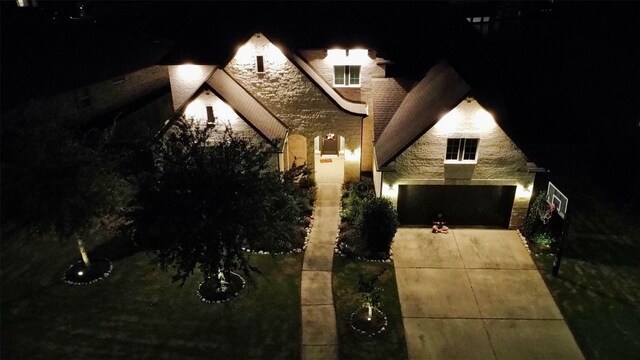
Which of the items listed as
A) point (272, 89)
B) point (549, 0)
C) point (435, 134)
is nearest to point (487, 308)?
point (435, 134)

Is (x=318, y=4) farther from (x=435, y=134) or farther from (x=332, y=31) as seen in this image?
(x=435, y=134)

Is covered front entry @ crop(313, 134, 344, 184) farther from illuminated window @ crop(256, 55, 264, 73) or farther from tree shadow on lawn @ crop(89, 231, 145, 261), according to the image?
tree shadow on lawn @ crop(89, 231, 145, 261)

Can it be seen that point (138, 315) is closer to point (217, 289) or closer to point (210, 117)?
point (217, 289)

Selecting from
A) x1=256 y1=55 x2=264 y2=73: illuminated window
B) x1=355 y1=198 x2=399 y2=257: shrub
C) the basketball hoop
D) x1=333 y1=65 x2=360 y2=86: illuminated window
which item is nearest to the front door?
x1=333 y1=65 x2=360 y2=86: illuminated window

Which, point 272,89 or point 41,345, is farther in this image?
point 272,89

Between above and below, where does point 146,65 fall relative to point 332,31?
below
